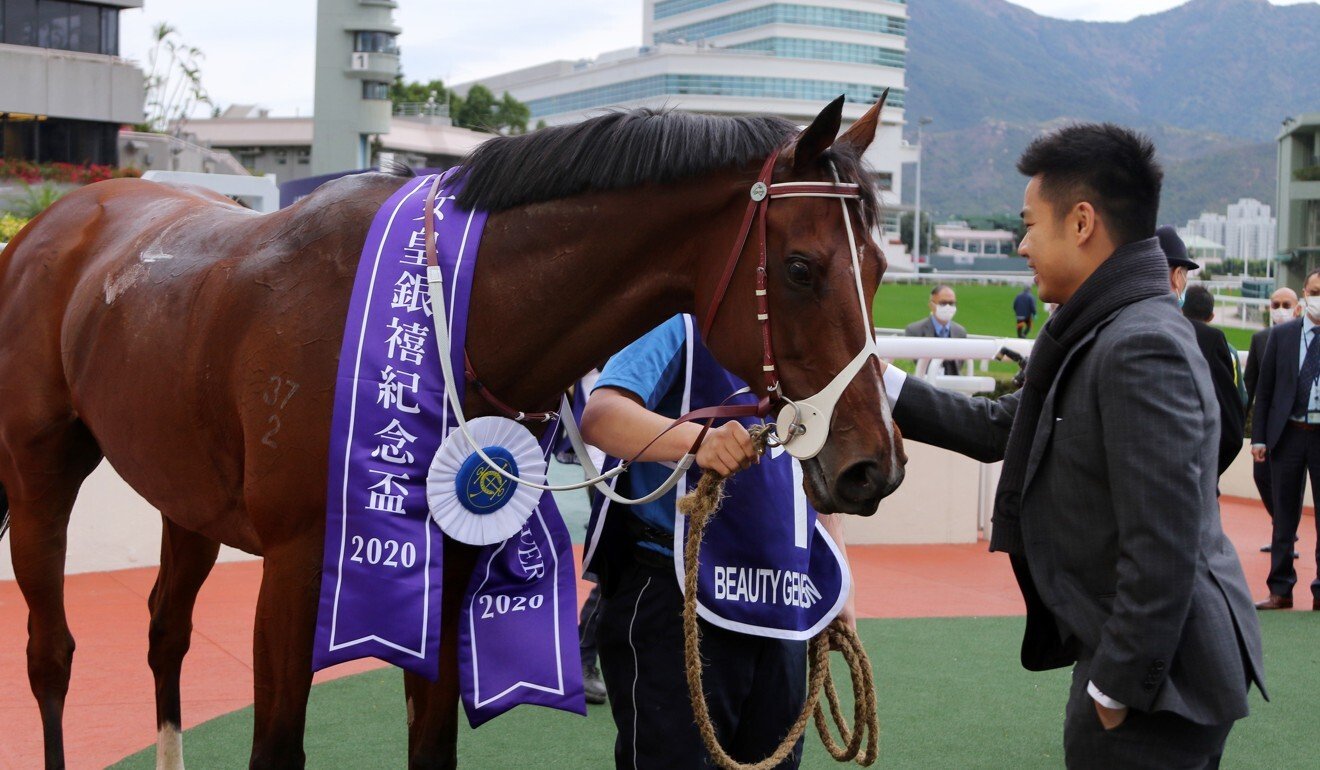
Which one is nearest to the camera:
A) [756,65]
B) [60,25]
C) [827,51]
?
[60,25]

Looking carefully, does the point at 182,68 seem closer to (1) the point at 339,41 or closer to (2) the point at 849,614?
(1) the point at 339,41

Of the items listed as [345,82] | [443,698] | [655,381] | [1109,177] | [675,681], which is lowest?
[443,698]

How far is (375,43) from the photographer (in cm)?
3881

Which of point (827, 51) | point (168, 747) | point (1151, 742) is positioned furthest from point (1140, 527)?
point (827, 51)

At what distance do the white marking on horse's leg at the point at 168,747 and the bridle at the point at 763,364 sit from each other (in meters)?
1.77

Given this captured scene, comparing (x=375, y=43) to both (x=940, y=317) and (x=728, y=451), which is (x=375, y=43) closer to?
(x=940, y=317)

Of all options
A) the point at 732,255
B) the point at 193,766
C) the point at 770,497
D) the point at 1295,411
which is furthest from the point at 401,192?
the point at 1295,411

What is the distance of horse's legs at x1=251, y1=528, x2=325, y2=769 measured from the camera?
7.78 ft

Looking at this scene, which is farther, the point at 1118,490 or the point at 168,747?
the point at 168,747

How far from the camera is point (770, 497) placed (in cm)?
246

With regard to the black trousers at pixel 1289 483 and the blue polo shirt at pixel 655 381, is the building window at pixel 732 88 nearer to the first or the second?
the black trousers at pixel 1289 483

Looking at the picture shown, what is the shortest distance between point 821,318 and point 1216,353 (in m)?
4.47

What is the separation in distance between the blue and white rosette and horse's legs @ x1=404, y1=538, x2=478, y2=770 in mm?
144

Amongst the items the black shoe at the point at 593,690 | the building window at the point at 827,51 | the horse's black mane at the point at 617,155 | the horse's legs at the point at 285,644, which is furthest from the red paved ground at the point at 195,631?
the building window at the point at 827,51
